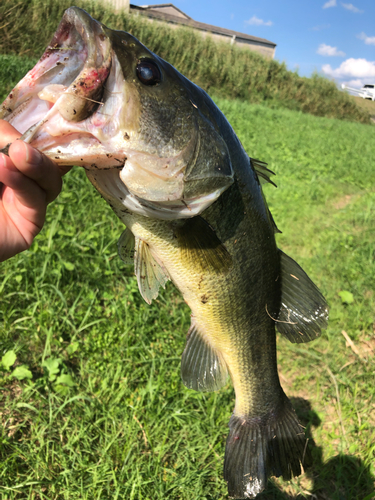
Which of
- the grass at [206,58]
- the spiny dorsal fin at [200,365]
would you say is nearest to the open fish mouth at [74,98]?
the spiny dorsal fin at [200,365]

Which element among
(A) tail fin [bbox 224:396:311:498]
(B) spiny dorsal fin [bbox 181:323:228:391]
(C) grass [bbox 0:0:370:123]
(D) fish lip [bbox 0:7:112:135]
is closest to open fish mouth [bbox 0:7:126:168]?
(D) fish lip [bbox 0:7:112:135]

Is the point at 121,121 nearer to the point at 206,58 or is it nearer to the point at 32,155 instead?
the point at 32,155

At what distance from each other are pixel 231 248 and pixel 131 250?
0.46 metres

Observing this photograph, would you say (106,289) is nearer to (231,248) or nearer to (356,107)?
(231,248)

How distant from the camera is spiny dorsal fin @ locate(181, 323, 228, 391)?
5.12 feet

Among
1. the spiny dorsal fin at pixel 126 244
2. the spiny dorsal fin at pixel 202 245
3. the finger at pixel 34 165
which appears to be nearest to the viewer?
the finger at pixel 34 165

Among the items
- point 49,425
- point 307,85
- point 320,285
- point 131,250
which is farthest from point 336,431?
point 307,85

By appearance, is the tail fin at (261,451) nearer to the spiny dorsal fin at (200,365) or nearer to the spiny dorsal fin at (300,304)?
the spiny dorsal fin at (200,365)

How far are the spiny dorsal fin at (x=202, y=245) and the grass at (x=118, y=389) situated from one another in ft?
3.59

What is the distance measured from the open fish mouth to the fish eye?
7cm

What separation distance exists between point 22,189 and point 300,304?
3.96ft

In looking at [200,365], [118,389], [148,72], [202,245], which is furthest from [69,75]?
[118,389]

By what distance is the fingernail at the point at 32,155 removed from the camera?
0.85 metres

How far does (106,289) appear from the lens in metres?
2.84
